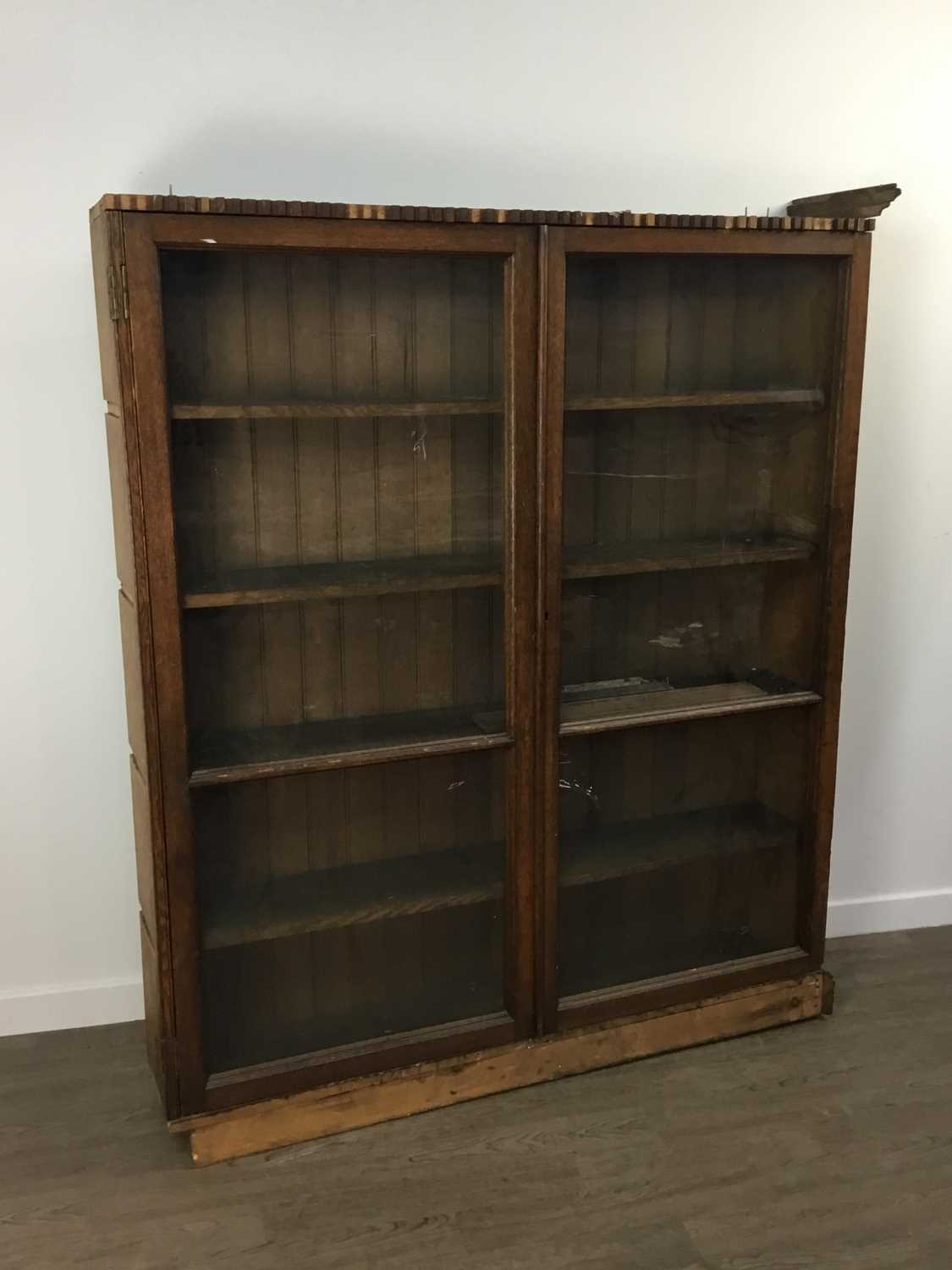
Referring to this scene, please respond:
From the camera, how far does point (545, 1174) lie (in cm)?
209

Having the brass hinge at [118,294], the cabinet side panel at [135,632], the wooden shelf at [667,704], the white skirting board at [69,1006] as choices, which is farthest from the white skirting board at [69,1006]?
the brass hinge at [118,294]

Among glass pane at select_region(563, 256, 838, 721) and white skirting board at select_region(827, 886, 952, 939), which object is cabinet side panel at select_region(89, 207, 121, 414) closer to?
glass pane at select_region(563, 256, 838, 721)

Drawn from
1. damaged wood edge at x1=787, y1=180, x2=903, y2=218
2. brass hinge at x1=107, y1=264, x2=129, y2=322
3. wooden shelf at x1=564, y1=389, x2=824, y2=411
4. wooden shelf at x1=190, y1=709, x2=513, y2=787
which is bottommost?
wooden shelf at x1=190, y1=709, x2=513, y2=787

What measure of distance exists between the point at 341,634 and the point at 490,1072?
905 mm

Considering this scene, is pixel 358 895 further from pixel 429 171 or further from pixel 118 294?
pixel 429 171

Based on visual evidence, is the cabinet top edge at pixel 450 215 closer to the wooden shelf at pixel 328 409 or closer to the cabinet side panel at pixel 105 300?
the cabinet side panel at pixel 105 300

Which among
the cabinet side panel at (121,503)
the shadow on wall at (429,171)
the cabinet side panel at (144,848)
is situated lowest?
the cabinet side panel at (144,848)

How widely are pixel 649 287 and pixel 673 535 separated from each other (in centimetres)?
48

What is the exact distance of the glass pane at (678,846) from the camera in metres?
2.36

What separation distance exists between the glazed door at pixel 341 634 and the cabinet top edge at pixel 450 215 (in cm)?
2

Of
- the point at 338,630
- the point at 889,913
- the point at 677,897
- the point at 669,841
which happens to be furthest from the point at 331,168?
the point at 889,913

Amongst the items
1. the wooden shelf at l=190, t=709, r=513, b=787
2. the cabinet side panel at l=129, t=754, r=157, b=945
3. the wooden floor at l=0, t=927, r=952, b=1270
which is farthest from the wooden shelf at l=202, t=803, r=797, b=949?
the wooden floor at l=0, t=927, r=952, b=1270

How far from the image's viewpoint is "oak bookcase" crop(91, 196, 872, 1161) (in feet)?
6.44

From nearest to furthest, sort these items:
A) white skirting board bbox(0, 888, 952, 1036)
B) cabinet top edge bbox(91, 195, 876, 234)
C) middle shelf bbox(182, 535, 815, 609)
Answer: cabinet top edge bbox(91, 195, 876, 234) < middle shelf bbox(182, 535, 815, 609) < white skirting board bbox(0, 888, 952, 1036)
